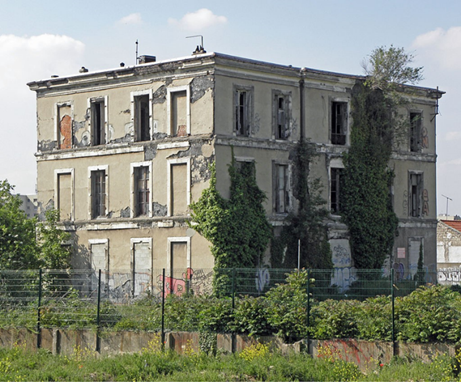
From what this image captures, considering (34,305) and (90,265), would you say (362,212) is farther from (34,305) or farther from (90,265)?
(34,305)

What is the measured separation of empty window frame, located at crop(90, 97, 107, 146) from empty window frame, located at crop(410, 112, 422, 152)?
15118mm

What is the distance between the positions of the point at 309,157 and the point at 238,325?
16.5 metres

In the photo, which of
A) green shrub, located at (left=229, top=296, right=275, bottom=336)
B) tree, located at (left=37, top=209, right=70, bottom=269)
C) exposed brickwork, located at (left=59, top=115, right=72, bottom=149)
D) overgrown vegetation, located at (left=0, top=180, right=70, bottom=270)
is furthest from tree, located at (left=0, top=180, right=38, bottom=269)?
green shrub, located at (left=229, top=296, right=275, bottom=336)

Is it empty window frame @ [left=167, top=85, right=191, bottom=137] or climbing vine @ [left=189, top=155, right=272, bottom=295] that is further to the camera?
empty window frame @ [left=167, top=85, right=191, bottom=137]

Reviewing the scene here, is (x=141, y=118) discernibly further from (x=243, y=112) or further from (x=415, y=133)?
(x=415, y=133)

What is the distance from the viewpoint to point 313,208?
120 ft

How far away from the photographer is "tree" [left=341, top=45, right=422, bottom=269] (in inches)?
1496

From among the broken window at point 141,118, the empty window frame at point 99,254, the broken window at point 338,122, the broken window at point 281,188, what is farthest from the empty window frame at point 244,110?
the empty window frame at point 99,254

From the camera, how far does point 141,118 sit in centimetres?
3688

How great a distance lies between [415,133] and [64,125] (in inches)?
675

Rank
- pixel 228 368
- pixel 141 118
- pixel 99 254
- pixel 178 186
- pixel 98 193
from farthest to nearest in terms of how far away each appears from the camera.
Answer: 1. pixel 98 193
2. pixel 99 254
3. pixel 141 118
4. pixel 178 186
5. pixel 228 368

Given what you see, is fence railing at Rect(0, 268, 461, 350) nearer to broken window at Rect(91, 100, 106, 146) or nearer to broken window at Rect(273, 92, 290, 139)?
broken window at Rect(273, 92, 290, 139)

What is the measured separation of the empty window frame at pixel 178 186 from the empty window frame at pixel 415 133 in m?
12.9

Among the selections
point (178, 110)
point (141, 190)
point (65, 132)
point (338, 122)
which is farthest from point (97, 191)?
point (338, 122)
